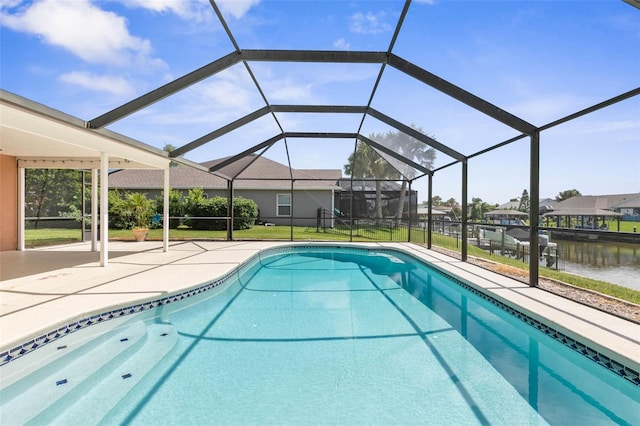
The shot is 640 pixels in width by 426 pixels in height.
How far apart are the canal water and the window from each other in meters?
12.4

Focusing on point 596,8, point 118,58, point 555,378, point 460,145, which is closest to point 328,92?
point 460,145

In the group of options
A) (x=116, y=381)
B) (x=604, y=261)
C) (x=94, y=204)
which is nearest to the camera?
(x=116, y=381)

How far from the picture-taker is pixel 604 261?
533 cm

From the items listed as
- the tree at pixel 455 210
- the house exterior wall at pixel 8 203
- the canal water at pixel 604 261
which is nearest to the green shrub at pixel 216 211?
the house exterior wall at pixel 8 203

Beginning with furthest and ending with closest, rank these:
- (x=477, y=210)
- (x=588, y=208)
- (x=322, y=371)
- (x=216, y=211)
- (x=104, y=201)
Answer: (x=477, y=210) → (x=216, y=211) → (x=104, y=201) → (x=588, y=208) → (x=322, y=371)

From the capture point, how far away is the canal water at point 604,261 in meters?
4.46

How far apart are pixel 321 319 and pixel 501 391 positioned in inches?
90.6

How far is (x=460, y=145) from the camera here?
24.1ft

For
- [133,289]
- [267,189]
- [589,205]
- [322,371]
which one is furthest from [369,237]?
[322,371]

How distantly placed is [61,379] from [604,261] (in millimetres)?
7122

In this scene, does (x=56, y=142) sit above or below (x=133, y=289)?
above

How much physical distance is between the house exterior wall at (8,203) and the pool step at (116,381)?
7.35 metres

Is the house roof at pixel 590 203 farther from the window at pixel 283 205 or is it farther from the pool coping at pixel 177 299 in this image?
the window at pixel 283 205

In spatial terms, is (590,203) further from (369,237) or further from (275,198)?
(275,198)
